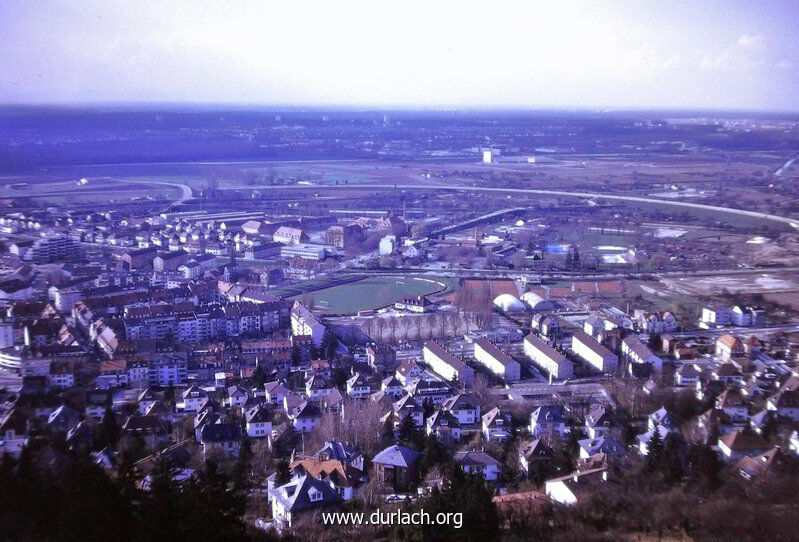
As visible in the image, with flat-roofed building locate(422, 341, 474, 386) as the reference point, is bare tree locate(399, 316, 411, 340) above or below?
below

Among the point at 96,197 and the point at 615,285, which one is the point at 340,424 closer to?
the point at 615,285

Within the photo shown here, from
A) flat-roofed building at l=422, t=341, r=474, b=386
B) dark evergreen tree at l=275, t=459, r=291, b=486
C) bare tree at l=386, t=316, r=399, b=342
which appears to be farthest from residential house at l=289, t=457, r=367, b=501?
bare tree at l=386, t=316, r=399, b=342

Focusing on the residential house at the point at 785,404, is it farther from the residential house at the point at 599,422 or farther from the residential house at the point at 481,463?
the residential house at the point at 481,463

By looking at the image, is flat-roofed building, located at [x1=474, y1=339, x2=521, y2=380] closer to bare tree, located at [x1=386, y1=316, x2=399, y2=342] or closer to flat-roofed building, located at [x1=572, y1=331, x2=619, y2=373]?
flat-roofed building, located at [x1=572, y1=331, x2=619, y2=373]

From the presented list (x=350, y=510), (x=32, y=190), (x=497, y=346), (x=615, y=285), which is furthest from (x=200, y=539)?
(x=32, y=190)

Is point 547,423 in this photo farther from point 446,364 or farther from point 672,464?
point 446,364

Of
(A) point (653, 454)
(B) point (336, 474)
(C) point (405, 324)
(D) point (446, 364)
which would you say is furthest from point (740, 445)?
(C) point (405, 324)
